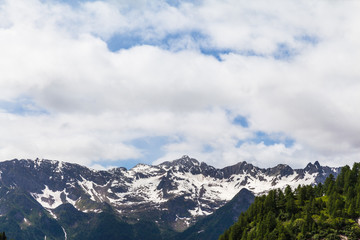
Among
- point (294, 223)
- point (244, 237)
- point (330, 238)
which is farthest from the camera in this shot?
point (244, 237)

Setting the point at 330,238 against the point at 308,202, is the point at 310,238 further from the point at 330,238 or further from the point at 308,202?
the point at 308,202

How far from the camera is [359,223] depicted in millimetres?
179375

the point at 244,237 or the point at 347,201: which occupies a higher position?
the point at 347,201

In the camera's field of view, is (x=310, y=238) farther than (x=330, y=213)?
No

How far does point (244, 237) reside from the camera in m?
200

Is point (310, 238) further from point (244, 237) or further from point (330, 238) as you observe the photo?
point (244, 237)

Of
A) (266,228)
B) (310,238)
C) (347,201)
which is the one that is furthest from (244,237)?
(347,201)

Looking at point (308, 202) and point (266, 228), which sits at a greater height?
point (308, 202)

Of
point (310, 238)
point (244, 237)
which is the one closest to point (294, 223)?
point (310, 238)

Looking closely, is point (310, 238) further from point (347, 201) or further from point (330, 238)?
point (347, 201)

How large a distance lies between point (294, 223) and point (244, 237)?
27.1m

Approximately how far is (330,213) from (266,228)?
30.8 metres

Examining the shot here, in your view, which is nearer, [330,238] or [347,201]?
[330,238]

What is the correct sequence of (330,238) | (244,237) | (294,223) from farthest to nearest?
1. (244,237)
2. (294,223)
3. (330,238)
